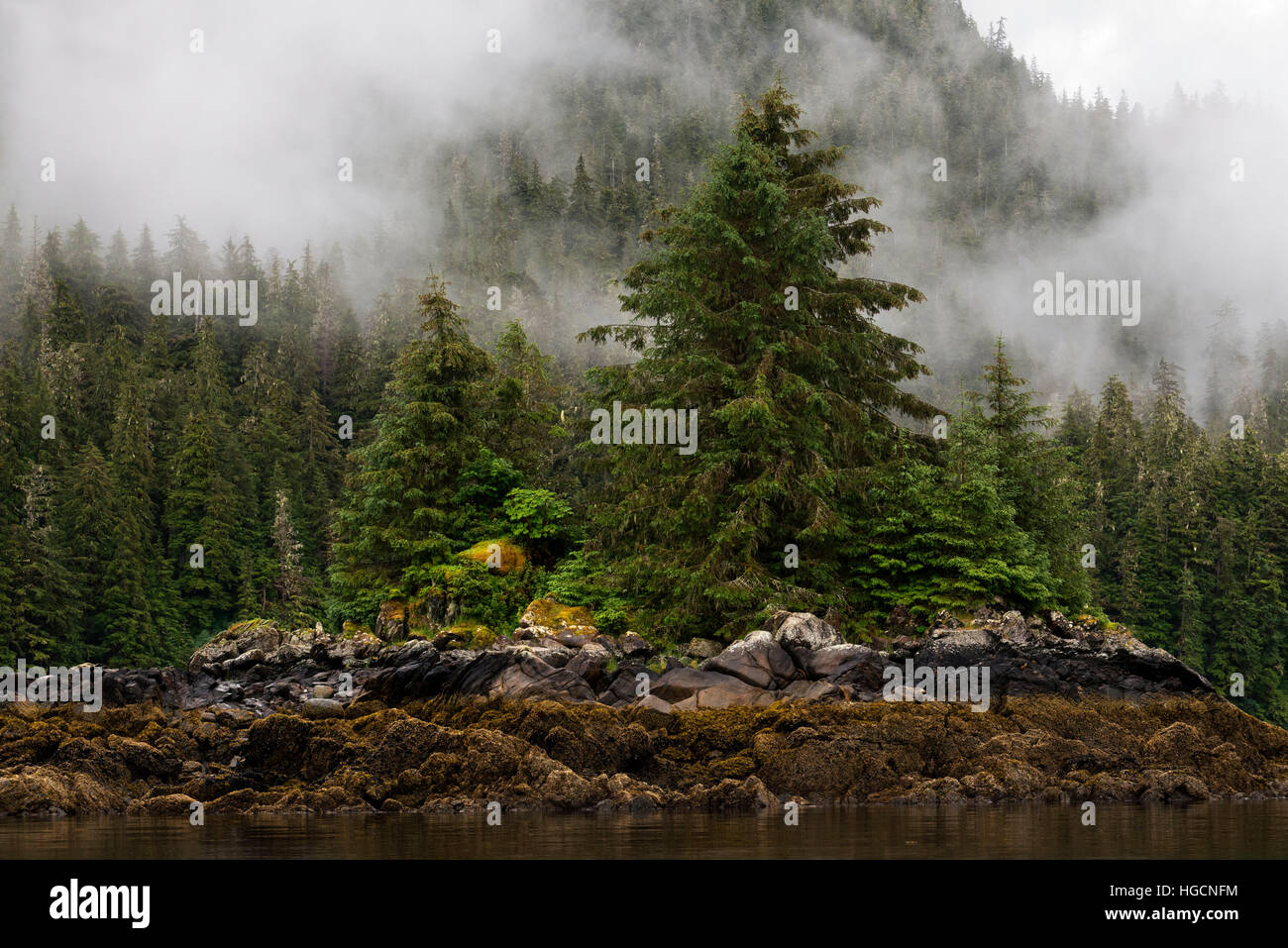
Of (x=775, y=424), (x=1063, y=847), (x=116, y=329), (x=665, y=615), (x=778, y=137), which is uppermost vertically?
(x=116, y=329)

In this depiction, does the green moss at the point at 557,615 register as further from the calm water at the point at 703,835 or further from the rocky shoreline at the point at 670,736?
the calm water at the point at 703,835

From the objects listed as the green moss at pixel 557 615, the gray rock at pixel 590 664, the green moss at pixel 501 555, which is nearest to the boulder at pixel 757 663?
the gray rock at pixel 590 664

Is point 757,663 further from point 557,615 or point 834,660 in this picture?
point 557,615

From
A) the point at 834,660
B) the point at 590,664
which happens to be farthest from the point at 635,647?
the point at 834,660

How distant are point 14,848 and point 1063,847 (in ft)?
38.4

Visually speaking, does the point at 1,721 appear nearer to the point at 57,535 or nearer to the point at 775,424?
the point at 775,424

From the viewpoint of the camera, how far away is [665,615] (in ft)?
98.4

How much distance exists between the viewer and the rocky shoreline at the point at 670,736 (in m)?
18.4

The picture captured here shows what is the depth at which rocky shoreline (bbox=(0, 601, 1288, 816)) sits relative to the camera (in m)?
18.4

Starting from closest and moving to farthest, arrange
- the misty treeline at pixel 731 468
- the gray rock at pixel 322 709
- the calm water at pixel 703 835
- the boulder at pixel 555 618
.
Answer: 1. the calm water at pixel 703 835
2. the gray rock at pixel 322 709
3. the boulder at pixel 555 618
4. the misty treeline at pixel 731 468

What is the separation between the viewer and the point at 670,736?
67.7ft

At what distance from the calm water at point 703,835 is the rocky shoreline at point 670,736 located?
3.61ft

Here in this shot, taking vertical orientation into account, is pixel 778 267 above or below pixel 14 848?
above

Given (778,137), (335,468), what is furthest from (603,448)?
(335,468)
